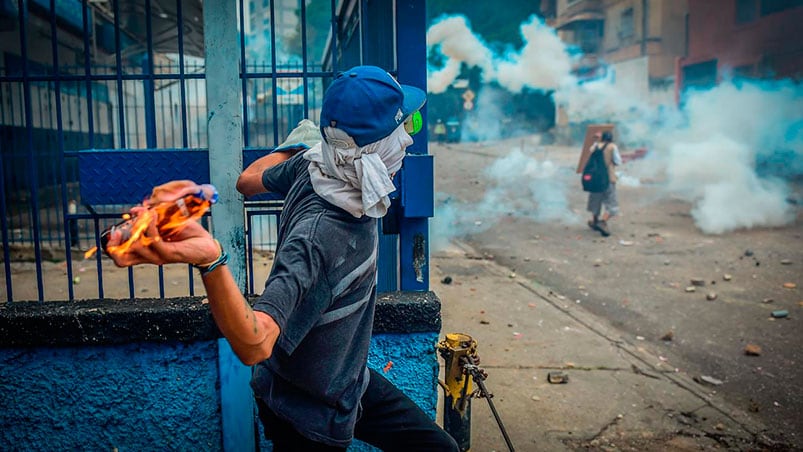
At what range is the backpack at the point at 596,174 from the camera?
435 inches

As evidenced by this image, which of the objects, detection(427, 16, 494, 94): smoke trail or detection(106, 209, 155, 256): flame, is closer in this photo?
detection(106, 209, 155, 256): flame

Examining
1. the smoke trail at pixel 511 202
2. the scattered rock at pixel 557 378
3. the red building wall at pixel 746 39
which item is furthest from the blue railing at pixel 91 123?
the red building wall at pixel 746 39

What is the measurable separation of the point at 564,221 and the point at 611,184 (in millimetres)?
1425

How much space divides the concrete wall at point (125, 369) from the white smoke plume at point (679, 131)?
9.32 metres

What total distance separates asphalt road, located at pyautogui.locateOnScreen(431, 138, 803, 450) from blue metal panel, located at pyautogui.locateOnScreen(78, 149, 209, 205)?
3.97m

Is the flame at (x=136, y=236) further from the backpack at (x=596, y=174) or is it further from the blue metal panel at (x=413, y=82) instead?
the backpack at (x=596, y=174)

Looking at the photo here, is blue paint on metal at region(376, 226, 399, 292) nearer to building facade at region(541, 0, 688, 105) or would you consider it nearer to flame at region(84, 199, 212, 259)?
flame at region(84, 199, 212, 259)

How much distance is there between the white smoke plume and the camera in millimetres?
12742

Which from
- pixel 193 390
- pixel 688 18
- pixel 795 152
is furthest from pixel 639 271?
pixel 688 18

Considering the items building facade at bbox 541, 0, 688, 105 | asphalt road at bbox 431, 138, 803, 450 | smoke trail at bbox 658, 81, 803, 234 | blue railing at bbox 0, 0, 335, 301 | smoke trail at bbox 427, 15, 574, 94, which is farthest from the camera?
building facade at bbox 541, 0, 688, 105

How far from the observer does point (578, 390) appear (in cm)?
453

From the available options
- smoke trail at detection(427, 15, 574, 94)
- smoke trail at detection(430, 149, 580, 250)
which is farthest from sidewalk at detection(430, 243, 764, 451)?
smoke trail at detection(427, 15, 574, 94)

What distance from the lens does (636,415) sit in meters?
4.17

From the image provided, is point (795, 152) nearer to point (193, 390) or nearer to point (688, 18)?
Result: point (688, 18)
